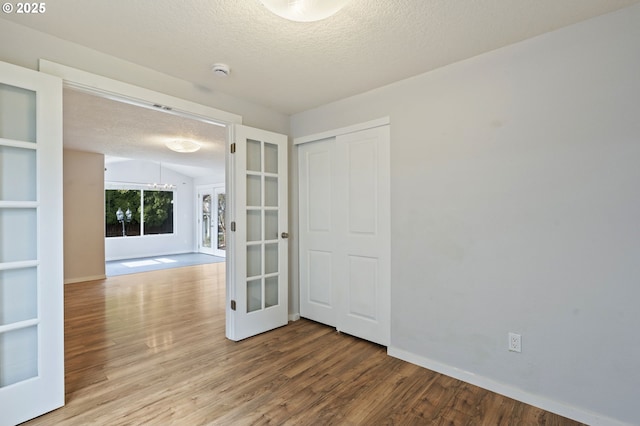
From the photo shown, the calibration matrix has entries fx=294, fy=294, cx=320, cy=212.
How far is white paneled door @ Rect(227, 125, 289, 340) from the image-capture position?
296cm

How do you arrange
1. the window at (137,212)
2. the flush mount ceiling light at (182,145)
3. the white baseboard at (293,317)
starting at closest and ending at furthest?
the white baseboard at (293,317) → the flush mount ceiling light at (182,145) → the window at (137,212)

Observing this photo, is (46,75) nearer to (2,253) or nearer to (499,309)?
(2,253)

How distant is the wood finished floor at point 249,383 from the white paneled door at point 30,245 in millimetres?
238

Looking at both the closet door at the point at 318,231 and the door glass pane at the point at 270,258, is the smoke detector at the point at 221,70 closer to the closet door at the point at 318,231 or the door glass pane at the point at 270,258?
the closet door at the point at 318,231

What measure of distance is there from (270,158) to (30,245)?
2.09 m

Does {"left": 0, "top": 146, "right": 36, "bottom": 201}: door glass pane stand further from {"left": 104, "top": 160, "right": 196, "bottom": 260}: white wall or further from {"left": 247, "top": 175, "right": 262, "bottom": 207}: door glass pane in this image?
{"left": 104, "top": 160, "right": 196, "bottom": 260}: white wall

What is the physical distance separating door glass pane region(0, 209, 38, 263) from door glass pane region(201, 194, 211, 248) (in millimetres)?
7940

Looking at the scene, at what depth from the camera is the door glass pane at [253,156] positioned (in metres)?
3.10

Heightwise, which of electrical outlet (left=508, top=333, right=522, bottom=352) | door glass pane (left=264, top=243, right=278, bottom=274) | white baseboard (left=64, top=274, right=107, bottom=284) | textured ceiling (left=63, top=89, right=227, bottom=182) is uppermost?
textured ceiling (left=63, top=89, right=227, bottom=182)

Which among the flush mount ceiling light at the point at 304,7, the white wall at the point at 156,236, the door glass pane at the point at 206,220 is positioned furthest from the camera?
the door glass pane at the point at 206,220

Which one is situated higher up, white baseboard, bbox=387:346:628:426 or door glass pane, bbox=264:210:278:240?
door glass pane, bbox=264:210:278:240

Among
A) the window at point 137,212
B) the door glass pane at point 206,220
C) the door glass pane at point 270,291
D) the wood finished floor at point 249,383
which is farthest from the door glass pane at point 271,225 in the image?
the window at point 137,212

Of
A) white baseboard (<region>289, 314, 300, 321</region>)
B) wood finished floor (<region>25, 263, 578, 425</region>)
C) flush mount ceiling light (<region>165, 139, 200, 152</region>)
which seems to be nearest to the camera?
wood finished floor (<region>25, 263, 578, 425</region>)

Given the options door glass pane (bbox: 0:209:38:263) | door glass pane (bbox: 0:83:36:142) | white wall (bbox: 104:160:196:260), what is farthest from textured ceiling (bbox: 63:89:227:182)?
white wall (bbox: 104:160:196:260)
